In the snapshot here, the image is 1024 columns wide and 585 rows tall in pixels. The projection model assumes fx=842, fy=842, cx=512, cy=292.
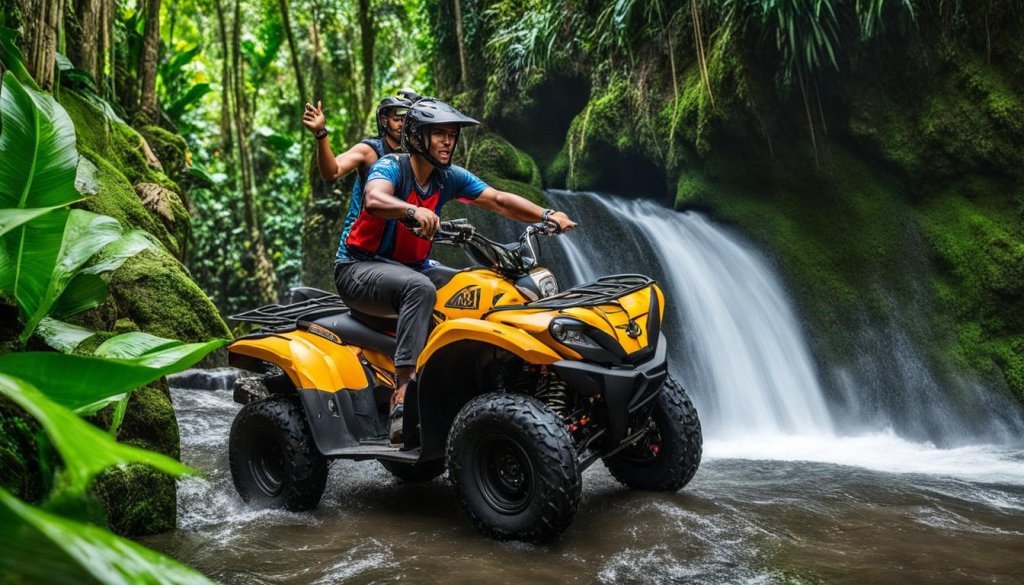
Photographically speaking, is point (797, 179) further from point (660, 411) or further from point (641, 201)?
point (660, 411)

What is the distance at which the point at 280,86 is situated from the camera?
2327cm

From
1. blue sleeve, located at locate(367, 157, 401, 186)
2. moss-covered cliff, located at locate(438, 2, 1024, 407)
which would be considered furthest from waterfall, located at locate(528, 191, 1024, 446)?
blue sleeve, located at locate(367, 157, 401, 186)

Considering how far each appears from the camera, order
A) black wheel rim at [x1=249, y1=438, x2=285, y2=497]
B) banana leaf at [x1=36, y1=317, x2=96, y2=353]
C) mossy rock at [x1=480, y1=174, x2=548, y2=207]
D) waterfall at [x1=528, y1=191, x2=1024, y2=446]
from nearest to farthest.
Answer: banana leaf at [x1=36, y1=317, x2=96, y2=353]
black wheel rim at [x1=249, y1=438, x2=285, y2=497]
waterfall at [x1=528, y1=191, x2=1024, y2=446]
mossy rock at [x1=480, y1=174, x2=548, y2=207]

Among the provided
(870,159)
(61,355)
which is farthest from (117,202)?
(870,159)

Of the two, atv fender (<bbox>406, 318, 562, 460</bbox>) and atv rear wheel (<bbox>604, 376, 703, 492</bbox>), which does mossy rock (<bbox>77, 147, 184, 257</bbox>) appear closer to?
atv fender (<bbox>406, 318, 562, 460</bbox>)

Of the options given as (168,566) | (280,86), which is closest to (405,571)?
(168,566)

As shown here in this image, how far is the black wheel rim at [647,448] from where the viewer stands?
4137 mm

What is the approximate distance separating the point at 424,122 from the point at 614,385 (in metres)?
1.52

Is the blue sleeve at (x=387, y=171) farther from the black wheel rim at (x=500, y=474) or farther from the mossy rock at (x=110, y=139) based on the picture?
the mossy rock at (x=110, y=139)

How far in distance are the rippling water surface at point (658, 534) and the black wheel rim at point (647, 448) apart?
0.18 m

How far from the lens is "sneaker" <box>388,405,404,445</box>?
3.97 meters

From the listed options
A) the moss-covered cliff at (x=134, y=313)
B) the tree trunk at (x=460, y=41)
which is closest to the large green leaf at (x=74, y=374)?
the moss-covered cliff at (x=134, y=313)

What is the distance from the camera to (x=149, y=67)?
9.73 meters

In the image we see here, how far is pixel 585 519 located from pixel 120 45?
9.23 m
